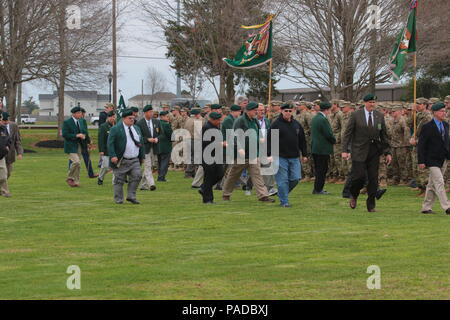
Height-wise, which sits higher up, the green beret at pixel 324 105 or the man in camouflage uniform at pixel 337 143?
the green beret at pixel 324 105

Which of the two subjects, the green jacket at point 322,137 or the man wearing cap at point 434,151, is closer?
the man wearing cap at point 434,151

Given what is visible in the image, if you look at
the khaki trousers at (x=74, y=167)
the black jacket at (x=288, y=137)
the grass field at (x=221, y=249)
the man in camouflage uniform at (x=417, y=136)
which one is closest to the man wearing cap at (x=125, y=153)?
the grass field at (x=221, y=249)

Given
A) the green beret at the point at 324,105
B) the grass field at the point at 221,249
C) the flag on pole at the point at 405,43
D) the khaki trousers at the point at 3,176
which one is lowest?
the grass field at the point at 221,249

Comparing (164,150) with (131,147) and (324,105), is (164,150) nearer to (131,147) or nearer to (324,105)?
(324,105)

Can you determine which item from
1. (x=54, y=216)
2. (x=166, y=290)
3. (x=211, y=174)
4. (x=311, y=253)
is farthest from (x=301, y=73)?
(x=166, y=290)

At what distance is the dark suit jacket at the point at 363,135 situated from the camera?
16297 mm

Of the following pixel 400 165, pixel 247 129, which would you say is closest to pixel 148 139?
pixel 247 129

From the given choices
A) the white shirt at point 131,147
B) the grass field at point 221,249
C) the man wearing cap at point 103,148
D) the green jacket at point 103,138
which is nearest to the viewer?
the grass field at point 221,249

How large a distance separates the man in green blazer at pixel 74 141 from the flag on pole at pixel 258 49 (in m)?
4.02

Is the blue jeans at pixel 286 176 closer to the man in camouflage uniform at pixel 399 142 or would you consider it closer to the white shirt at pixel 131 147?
the white shirt at pixel 131 147

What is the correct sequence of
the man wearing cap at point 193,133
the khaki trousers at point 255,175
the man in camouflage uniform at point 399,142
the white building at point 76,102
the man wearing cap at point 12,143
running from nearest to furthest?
the khaki trousers at point 255,175, the man wearing cap at point 12,143, the man in camouflage uniform at point 399,142, the man wearing cap at point 193,133, the white building at point 76,102

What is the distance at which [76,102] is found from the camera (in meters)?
167

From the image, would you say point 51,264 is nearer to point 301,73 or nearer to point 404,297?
point 404,297
